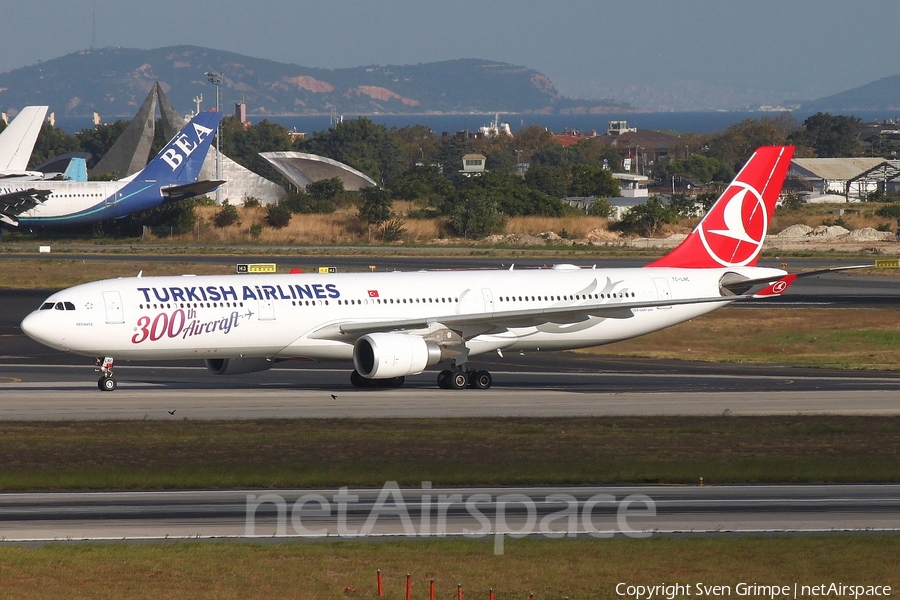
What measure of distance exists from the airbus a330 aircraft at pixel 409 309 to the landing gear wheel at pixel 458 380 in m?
0.03

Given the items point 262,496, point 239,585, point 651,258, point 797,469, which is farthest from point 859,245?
point 239,585

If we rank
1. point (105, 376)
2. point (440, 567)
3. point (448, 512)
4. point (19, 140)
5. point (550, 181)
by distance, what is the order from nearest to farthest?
point (440, 567), point (448, 512), point (105, 376), point (19, 140), point (550, 181)

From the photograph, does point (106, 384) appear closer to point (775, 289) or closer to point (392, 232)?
point (775, 289)

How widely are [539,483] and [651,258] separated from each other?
67.8 m

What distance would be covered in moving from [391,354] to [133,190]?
243 ft

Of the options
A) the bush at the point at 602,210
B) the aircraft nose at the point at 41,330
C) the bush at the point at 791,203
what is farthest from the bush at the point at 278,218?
the aircraft nose at the point at 41,330

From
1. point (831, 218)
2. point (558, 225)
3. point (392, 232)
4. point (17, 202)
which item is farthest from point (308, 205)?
point (831, 218)

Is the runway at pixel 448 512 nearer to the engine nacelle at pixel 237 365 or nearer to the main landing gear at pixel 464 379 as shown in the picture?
the engine nacelle at pixel 237 365

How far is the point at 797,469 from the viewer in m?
27.0

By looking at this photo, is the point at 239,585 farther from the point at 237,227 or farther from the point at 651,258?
the point at 237,227

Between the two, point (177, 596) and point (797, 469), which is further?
point (797, 469)

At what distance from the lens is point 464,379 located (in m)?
41.8

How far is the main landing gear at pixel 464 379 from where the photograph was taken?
41.7 meters

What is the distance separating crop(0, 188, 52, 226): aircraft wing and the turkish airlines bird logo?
70233 millimetres
